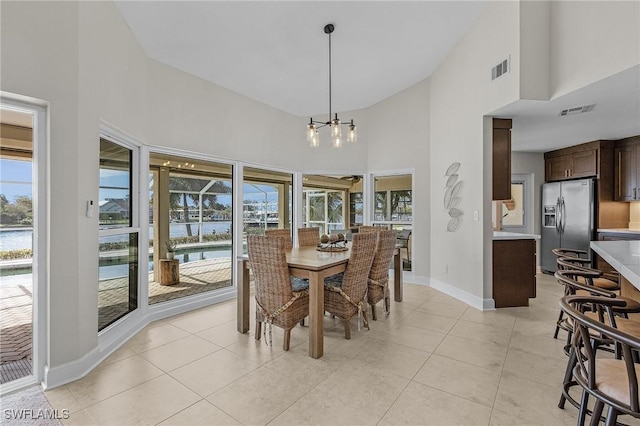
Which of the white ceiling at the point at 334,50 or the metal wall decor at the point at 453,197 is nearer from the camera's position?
the white ceiling at the point at 334,50

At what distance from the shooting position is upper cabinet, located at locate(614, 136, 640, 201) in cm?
479

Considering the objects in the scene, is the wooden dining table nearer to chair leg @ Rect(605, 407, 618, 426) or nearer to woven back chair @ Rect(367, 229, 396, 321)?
woven back chair @ Rect(367, 229, 396, 321)

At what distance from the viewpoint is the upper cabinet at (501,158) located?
3934 mm

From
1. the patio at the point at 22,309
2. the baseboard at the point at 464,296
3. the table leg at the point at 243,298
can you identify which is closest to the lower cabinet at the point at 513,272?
the baseboard at the point at 464,296

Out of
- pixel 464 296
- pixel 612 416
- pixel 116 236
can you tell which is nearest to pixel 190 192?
pixel 116 236

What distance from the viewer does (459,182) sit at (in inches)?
171

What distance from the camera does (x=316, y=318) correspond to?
270 cm

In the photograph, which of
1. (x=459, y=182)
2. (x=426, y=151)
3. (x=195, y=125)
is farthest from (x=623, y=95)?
(x=195, y=125)

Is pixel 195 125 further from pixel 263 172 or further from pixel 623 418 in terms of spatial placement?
pixel 623 418

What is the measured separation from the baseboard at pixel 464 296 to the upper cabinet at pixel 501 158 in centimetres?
136

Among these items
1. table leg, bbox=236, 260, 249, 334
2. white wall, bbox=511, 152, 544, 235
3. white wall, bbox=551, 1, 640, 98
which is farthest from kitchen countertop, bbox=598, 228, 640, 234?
table leg, bbox=236, 260, 249, 334

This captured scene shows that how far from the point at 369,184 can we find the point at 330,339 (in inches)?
137

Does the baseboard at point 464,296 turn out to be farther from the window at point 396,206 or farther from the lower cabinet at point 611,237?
the lower cabinet at point 611,237

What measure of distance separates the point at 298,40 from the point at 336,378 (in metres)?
3.54
